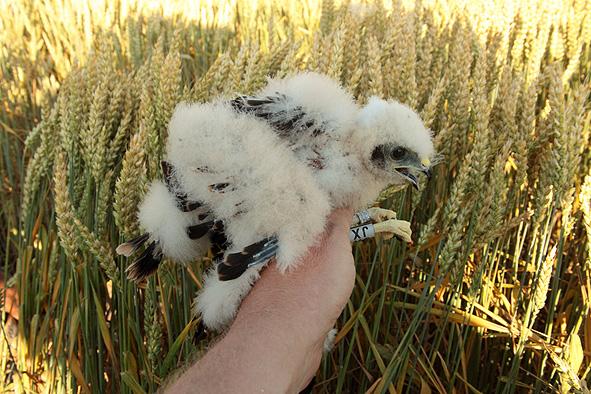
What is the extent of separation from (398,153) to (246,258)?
0.30 m

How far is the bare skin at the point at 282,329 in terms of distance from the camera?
0.77 m

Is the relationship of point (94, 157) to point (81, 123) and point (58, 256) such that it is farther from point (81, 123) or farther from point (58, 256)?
point (58, 256)

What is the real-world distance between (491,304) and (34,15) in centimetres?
281

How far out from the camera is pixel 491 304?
1.42m

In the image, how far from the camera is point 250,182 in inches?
35.8

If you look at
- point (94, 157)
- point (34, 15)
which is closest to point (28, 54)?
point (34, 15)

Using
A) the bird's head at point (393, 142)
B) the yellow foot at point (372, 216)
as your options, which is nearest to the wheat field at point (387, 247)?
the yellow foot at point (372, 216)

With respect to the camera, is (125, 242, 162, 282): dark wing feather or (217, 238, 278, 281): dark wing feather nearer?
(217, 238, 278, 281): dark wing feather

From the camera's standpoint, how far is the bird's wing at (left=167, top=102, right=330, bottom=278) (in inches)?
35.4

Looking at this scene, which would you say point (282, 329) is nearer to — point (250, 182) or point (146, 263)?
point (250, 182)

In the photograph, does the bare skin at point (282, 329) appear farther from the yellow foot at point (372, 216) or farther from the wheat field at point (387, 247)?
the wheat field at point (387, 247)

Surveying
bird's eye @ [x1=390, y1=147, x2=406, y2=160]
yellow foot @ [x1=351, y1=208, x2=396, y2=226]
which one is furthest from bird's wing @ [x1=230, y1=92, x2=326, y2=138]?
yellow foot @ [x1=351, y1=208, x2=396, y2=226]

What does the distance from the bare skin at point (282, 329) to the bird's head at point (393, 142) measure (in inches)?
4.8

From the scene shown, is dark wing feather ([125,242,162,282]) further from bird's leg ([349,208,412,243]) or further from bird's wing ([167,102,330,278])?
bird's leg ([349,208,412,243])
